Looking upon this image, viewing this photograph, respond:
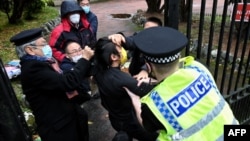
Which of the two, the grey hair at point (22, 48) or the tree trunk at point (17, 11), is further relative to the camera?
the tree trunk at point (17, 11)

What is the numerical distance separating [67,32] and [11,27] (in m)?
5.46

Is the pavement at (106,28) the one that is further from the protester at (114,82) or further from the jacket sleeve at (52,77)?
the jacket sleeve at (52,77)

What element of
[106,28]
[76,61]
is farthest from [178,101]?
[106,28]

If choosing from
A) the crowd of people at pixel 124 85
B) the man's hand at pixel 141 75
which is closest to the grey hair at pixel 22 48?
the crowd of people at pixel 124 85

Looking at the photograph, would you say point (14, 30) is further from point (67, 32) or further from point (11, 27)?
point (67, 32)

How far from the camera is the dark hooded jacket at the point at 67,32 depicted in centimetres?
358

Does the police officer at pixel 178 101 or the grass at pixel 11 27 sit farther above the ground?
the police officer at pixel 178 101

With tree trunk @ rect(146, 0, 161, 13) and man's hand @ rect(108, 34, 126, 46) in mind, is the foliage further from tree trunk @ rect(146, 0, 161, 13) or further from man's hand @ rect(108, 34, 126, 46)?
man's hand @ rect(108, 34, 126, 46)

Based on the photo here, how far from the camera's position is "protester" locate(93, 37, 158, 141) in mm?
2480

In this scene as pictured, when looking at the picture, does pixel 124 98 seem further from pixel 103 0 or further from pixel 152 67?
pixel 103 0

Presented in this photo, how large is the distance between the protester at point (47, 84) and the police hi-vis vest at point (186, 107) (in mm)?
965

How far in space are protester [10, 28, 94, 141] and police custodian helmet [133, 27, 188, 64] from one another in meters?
0.83

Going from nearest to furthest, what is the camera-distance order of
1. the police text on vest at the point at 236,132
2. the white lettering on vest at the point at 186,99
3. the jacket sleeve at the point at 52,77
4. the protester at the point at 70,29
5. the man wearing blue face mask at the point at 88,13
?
the white lettering on vest at the point at 186,99
the police text on vest at the point at 236,132
the jacket sleeve at the point at 52,77
the protester at the point at 70,29
the man wearing blue face mask at the point at 88,13

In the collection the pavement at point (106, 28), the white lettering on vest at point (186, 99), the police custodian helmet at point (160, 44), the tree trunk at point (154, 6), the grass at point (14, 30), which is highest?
the police custodian helmet at point (160, 44)
